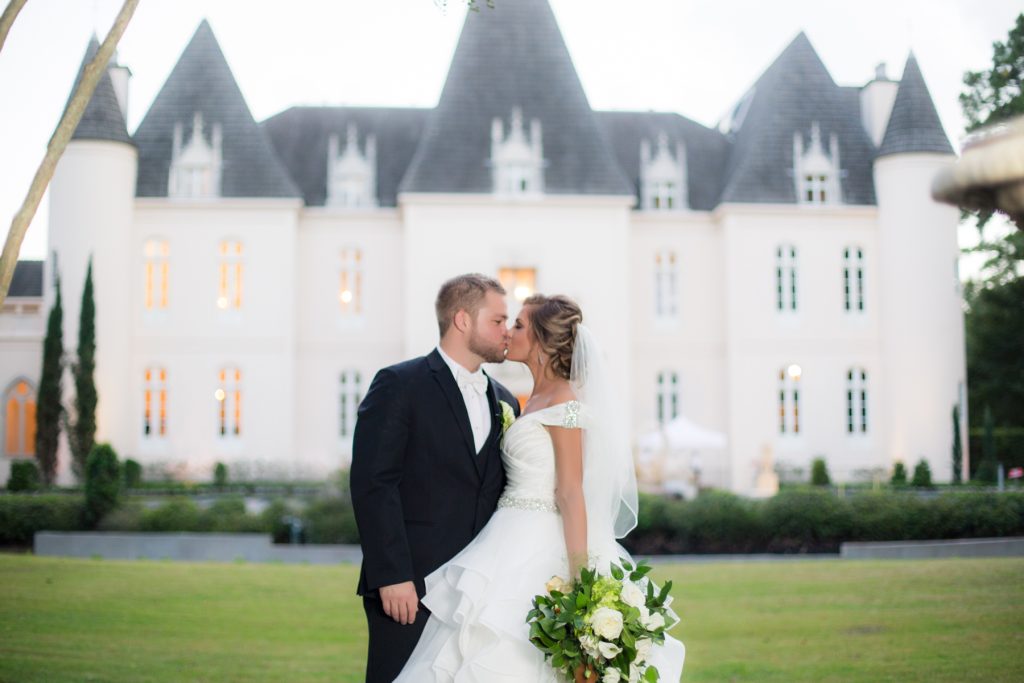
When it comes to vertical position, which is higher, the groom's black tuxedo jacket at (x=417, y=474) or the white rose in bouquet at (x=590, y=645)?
the groom's black tuxedo jacket at (x=417, y=474)

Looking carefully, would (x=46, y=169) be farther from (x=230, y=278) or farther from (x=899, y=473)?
(x=899, y=473)

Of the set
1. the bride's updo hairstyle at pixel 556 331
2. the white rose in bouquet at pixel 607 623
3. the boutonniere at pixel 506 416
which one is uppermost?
the bride's updo hairstyle at pixel 556 331

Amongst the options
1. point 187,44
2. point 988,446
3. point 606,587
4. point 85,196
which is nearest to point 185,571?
point 606,587

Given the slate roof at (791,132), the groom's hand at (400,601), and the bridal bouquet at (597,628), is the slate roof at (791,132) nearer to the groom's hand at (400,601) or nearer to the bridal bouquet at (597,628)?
the bridal bouquet at (597,628)

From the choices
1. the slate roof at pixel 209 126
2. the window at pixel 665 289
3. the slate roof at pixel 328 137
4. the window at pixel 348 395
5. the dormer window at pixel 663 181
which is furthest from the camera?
the slate roof at pixel 328 137

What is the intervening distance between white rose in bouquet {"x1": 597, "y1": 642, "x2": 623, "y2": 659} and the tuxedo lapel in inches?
43.9

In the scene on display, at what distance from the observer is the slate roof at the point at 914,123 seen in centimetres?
3077

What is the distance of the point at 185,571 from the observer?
1337 cm

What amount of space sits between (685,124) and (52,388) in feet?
72.3

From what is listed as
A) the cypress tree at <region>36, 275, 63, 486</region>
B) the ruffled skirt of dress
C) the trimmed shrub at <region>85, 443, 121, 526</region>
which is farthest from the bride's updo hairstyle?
the cypress tree at <region>36, 275, 63, 486</region>

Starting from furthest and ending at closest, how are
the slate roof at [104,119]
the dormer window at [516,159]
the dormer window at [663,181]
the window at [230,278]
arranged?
the dormer window at [663,181] → the window at [230,278] → the dormer window at [516,159] → the slate roof at [104,119]

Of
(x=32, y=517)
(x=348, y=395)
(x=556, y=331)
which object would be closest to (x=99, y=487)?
(x=32, y=517)

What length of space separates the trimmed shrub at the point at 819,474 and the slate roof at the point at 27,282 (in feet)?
88.5

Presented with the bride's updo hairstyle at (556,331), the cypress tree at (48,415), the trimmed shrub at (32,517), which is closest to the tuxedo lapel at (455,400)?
the bride's updo hairstyle at (556,331)
